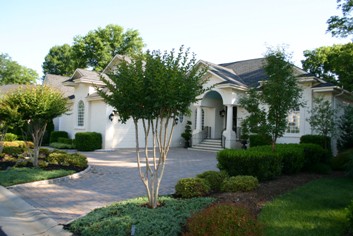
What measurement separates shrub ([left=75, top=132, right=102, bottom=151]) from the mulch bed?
1296 cm

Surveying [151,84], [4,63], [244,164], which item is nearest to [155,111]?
[151,84]

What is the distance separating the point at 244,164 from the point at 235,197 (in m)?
2.39

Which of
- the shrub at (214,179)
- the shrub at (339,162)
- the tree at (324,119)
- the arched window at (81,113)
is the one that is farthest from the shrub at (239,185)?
the arched window at (81,113)

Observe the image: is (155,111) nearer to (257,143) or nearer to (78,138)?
(257,143)

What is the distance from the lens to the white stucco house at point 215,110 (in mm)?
16672

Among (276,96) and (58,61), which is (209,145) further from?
(58,61)

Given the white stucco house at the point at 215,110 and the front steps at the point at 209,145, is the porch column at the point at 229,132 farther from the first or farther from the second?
the front steps at the point at 209,145

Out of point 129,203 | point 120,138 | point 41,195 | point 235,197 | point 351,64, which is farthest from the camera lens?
point 120,138

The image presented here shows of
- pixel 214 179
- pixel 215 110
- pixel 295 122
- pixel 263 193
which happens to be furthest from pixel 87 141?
pixel 263 193

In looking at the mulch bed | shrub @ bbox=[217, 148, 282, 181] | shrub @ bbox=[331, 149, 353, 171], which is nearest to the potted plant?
shrub @ bbox=[331, 149, 353, 171]

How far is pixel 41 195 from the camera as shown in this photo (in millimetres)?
7527

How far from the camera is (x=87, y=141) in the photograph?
18.6 metres

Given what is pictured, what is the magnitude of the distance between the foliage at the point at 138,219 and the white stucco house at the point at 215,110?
11.5 m

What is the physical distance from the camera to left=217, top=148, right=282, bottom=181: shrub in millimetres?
8578
